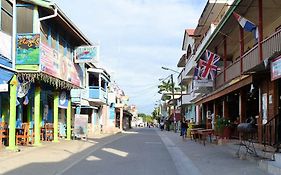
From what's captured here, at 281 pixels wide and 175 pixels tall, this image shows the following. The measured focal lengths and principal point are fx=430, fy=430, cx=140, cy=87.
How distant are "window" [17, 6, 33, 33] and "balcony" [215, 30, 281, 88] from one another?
9.67 meters

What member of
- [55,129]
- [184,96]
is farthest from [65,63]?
[184,96]

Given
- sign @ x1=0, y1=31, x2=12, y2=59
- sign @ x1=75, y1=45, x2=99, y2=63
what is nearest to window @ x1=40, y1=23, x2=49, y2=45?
sign @ x1=0, y1=31, x2=12, y2=59

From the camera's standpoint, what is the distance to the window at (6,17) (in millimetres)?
17531

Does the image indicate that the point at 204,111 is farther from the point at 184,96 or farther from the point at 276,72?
the point at 276,72

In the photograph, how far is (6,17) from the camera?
17.9m

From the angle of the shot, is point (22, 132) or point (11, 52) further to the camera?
point (22, 132)

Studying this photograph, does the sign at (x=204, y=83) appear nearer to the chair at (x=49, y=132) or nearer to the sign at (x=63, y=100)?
the sign at (x=63, y=100)

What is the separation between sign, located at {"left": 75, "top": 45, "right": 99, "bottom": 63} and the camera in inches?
1077

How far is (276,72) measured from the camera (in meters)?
13.3

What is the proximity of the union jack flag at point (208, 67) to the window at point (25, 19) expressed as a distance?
11.3 metres

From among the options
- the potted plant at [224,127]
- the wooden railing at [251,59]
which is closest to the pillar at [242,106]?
the potted plant at [224,127]

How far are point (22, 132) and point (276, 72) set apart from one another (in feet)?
43.0

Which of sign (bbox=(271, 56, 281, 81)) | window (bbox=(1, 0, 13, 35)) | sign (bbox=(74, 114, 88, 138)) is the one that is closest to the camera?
sign (bbox=(271, 56, 281, 81))

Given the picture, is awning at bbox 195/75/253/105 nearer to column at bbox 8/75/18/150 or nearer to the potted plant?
the potted plant
